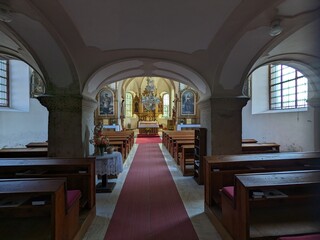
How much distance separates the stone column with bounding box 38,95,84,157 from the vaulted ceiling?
1.04ft

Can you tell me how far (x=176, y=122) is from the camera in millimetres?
18438

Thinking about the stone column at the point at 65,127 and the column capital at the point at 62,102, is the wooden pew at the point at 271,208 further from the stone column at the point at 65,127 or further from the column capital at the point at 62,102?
the column capital at the point at 62,102

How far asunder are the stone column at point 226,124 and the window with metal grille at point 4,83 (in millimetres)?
9663

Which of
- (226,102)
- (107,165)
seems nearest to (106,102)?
(107,165)

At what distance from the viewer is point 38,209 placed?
214 centimetres

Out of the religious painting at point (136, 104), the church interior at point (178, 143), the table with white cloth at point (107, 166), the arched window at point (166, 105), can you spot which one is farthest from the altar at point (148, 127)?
the table with white cloth at point (107, 166)

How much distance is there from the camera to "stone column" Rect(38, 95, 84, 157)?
4.60m

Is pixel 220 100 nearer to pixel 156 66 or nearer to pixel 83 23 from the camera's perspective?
pixel 156 66

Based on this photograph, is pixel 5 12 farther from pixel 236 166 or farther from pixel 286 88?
pixel 286 88

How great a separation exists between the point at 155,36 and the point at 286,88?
8.19m

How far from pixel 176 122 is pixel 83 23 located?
15282mm

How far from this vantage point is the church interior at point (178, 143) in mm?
2344

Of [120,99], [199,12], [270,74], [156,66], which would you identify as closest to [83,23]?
[199,12]

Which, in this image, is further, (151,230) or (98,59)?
(98,59)
